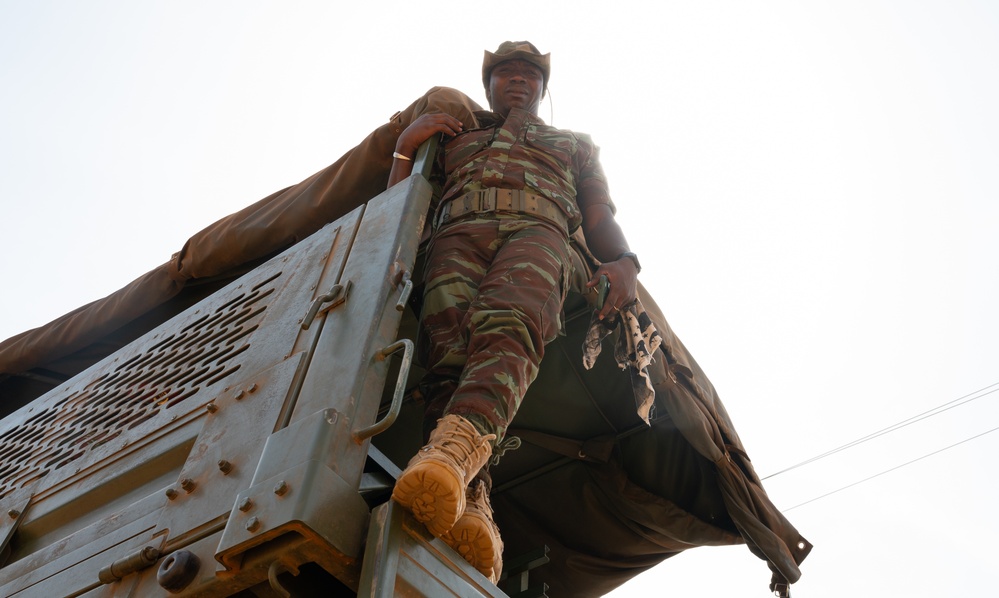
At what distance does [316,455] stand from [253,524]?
188 mm

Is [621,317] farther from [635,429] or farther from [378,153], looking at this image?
[378,153]

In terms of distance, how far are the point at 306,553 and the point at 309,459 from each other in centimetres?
19

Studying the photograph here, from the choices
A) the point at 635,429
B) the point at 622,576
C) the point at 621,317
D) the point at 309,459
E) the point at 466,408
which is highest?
the point at 309,459

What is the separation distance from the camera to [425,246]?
10.3 ft

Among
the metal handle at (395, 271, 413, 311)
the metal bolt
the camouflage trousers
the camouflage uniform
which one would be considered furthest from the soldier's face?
the metal bolt

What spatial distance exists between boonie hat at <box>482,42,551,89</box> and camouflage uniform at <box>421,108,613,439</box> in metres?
0.50

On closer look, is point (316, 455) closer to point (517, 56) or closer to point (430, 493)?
point (430, 493)

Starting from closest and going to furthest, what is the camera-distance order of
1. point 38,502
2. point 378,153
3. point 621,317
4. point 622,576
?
point 38,502 < point 621,317 < point 378,153 < point 622,576

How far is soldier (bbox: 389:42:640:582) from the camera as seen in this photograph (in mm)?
2125

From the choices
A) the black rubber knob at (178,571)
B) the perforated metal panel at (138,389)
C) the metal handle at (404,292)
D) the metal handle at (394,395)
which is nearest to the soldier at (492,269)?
the metal handle at (394,395)

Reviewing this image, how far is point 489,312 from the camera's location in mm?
2543

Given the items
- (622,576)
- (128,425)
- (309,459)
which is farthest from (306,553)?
(622,576)

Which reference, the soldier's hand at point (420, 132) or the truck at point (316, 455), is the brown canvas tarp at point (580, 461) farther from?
the soldier's hand at point (420, 132)

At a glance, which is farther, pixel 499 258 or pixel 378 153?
pixel 378 153
